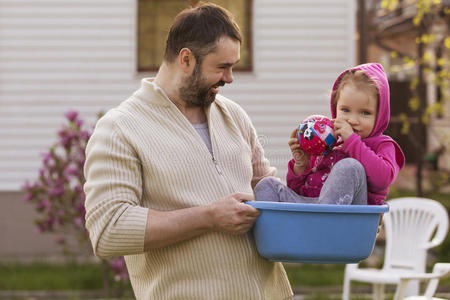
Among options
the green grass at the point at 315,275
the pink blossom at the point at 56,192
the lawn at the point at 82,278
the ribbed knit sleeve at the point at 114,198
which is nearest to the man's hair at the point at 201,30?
the ribbed knit sleeve at the point at 114,198

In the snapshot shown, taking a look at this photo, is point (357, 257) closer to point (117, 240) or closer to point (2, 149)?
point (117, 240)

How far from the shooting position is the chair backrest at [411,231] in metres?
6.21

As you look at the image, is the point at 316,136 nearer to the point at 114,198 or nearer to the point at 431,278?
the point at 114,198

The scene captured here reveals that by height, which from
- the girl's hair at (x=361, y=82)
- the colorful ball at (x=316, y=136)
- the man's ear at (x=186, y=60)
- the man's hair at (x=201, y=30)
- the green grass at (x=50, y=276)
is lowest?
the green grass at (x=50, y=276)

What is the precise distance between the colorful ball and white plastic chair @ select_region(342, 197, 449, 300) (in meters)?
3.30

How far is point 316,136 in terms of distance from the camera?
2805 mm

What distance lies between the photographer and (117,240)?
102 inches

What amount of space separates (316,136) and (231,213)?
0.45 metres

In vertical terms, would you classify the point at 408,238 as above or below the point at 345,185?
below

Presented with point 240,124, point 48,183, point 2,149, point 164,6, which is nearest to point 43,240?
point 2,149

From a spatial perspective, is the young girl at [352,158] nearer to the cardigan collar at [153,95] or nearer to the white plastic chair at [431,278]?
the cardigan collar at [153,95]

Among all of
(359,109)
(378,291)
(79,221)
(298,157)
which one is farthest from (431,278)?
(79,221)

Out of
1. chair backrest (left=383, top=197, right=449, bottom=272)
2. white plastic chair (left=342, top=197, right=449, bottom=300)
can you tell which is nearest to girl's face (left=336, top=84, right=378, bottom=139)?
white plastic chair (left=342, top=197, right=449, bottom=300)

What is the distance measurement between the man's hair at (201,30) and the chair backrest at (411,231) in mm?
3895
